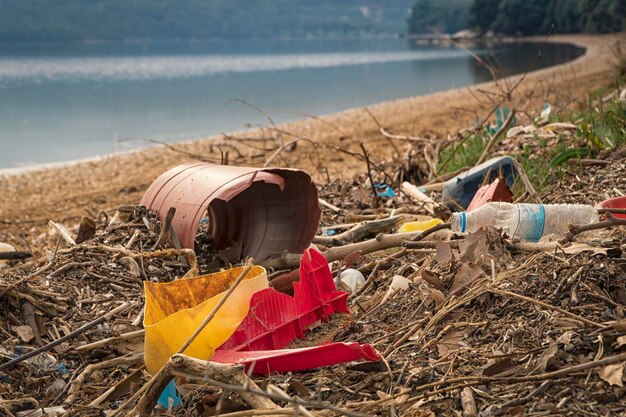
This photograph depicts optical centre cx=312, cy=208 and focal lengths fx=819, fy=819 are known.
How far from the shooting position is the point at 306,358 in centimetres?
295

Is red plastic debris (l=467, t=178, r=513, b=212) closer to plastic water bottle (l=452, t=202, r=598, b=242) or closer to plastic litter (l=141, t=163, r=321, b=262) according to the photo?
plastic water bottle (l=452, t=202, r=598, b=242)

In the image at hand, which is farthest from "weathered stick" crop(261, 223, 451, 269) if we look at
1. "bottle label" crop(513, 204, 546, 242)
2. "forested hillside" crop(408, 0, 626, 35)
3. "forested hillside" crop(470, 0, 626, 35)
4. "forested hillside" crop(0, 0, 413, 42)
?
"forested hillside" crop(0, 0, 413, 42)

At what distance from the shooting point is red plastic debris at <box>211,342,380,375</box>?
291 centimetres

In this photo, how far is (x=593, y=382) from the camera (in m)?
2.45

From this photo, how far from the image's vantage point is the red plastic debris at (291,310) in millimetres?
3320

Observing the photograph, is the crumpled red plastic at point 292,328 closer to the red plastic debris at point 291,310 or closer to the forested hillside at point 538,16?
the red plastic debris at point 291,310

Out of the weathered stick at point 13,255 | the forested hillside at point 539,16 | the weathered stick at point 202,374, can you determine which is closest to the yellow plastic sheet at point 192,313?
the weathered stick at point 202,374

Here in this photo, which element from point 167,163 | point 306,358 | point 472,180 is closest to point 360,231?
point 472,180

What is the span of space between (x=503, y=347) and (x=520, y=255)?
775 mm

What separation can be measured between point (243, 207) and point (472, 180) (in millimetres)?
1669

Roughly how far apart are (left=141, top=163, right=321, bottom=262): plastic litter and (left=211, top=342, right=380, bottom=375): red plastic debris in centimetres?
165

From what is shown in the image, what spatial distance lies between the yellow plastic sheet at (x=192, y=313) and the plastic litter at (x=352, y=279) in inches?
28.9

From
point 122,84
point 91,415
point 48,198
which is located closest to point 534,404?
point 91,415

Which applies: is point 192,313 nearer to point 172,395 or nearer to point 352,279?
point 172,395
